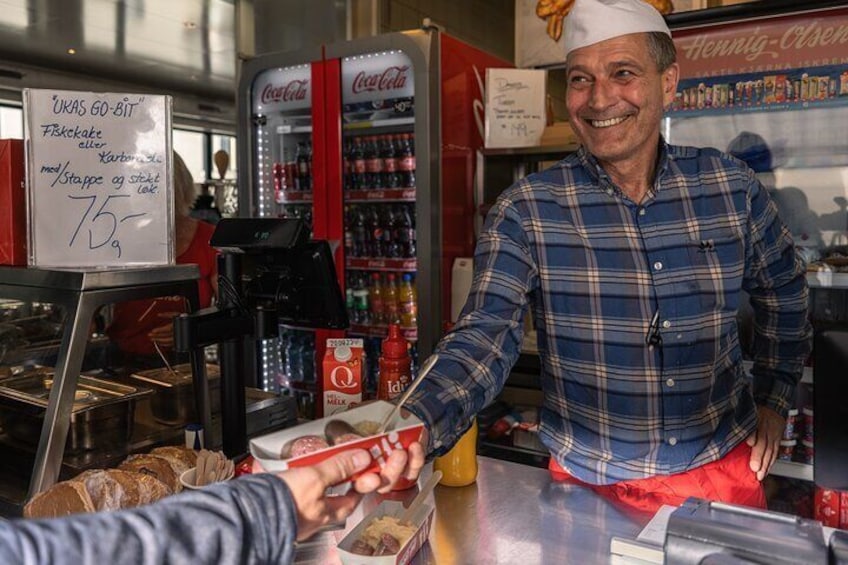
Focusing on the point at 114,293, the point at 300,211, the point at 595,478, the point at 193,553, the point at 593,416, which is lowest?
the point at 595,478

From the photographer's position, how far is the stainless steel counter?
1.21 meters

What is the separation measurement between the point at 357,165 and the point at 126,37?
16.4ft

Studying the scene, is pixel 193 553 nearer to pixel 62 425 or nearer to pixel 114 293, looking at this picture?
pixel 62 425

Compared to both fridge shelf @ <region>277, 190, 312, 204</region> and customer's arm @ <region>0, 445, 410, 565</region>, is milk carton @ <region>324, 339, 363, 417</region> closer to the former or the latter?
customer's arm @ <region>0, 445, 410, 565</region>

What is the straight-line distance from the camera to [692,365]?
1.68 metres

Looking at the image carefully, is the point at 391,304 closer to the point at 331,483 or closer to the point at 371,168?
the point at 371,168

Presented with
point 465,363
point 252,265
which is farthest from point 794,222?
point 252,265

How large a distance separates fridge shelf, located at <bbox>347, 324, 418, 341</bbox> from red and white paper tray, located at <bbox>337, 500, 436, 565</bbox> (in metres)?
2.50

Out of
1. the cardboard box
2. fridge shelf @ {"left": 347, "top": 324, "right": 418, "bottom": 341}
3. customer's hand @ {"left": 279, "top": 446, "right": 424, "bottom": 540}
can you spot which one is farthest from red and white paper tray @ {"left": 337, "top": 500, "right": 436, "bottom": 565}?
fridge shelf @ {"left": 347, "top": 324, "right": 418, "bottom": 341}

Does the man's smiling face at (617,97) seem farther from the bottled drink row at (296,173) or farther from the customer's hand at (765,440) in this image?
the bottled drink row at (296,173)

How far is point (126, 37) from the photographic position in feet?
25.0

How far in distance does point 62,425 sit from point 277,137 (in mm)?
3158

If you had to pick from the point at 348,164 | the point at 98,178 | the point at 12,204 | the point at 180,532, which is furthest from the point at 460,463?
the point at 348,164

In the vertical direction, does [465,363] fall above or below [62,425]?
above
